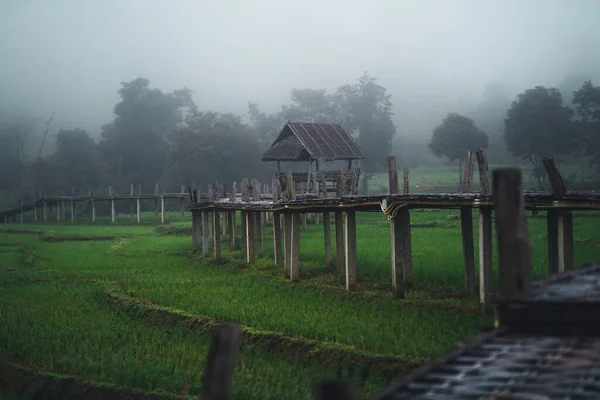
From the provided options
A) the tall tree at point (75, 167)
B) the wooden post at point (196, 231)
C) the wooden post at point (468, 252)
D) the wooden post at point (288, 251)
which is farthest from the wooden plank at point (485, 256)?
the tall tree at point (75, 167)

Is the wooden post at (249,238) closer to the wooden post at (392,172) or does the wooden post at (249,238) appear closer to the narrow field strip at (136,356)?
the wooden post at (392,172)

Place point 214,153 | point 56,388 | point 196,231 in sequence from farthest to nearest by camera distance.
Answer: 1. point 214,153
2. point 196,231
3. point 56,388

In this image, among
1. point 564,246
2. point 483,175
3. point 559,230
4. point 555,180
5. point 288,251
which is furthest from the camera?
point 288,251

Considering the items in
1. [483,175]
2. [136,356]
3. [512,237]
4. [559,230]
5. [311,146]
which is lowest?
[136,356]

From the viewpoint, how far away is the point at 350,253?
48.3 ft

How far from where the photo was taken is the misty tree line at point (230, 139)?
45.2 meters

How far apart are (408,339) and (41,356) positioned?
4.69 m

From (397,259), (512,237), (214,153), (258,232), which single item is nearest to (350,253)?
(397,259)

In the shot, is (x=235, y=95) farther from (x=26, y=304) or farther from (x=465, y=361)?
(x=465, y=361)

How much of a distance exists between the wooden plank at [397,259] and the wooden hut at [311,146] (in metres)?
14.9

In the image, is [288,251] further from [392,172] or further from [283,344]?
[283,344]

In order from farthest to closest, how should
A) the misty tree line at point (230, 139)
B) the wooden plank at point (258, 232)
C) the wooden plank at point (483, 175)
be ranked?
1. the misty tree line at point (230, 139)
2. the wooden plank at point (258, 232)
3. the wooden plank at point (483, 175)

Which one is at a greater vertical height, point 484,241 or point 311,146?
point 311,146

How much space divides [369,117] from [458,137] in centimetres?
1219
